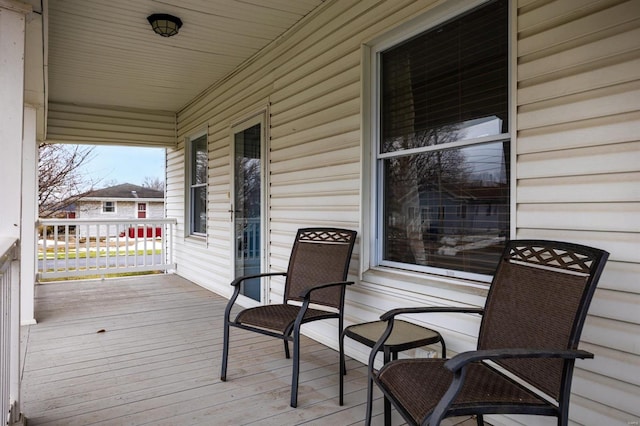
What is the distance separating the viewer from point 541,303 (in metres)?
1.55

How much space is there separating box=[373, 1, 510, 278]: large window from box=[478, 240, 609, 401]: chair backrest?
43cm

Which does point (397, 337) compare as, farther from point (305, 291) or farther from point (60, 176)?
point (60, 176)

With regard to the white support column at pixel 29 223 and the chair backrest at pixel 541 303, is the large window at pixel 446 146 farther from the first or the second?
the white support column at pixel 29 223

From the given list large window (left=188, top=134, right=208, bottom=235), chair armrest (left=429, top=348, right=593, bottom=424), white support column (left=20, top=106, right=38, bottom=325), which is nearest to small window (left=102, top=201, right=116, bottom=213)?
large window (left=188, top=134, right=208, bottom=235)

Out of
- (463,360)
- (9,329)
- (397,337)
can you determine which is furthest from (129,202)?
(463,360)

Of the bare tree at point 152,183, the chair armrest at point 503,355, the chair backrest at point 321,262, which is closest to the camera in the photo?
the chair armrest at point 503,355

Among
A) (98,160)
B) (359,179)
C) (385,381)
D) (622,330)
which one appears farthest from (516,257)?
(98,160)

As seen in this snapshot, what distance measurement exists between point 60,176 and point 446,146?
11.8 m

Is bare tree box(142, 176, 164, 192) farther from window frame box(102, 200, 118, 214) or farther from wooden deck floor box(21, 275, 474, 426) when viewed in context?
wooden deck floor box(21, 275, 474, 426)

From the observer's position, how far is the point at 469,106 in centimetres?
228

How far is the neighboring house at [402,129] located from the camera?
1646mm

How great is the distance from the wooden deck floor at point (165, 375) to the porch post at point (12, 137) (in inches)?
A: 16.7

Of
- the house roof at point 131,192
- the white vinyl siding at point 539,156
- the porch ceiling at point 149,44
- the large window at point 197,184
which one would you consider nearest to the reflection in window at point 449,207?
the white vinyl siding at point 539,156

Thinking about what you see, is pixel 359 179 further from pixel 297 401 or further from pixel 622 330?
pixel 622 330
